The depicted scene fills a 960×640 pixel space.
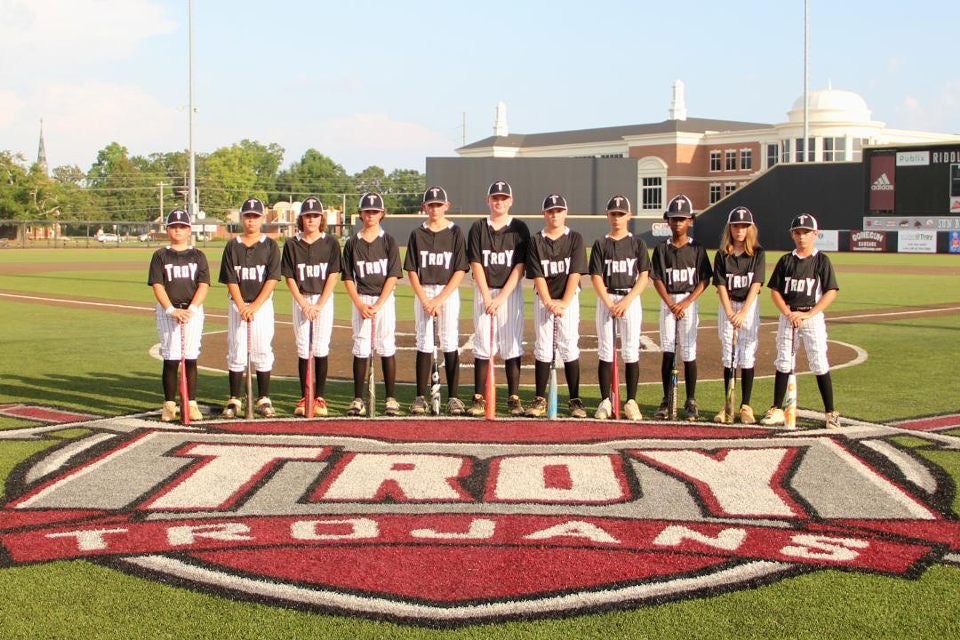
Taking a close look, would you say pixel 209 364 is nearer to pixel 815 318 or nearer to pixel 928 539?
pixel 815 318

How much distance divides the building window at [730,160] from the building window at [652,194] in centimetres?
576

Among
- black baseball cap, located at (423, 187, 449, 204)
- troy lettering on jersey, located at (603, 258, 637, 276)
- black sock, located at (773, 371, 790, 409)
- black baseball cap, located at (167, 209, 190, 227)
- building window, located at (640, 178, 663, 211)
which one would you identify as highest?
building window, located at (640, 178, 663, 211)

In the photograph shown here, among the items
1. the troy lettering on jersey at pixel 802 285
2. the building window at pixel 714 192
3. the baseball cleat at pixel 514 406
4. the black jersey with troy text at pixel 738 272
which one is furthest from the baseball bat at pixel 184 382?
the building window at pixel 714 192

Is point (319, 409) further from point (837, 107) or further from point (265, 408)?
point (837, 107)

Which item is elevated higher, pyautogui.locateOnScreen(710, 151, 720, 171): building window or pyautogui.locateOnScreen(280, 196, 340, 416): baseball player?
pyautogui.locateOnScreen(710, 151, 720, 171): building window

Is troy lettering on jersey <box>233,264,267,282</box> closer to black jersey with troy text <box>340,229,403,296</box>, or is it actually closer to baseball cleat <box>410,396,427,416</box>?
black jersey with troy text <box>340,229,403,296</box>

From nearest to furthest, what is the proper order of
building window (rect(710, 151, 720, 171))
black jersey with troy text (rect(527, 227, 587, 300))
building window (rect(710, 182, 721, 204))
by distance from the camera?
1. black jersey with troy text (rect(527, 227, 587, 300))
2. building window (rect(710, 182, 721, 204))
3. building window (rect(710, 151, 720, 171))

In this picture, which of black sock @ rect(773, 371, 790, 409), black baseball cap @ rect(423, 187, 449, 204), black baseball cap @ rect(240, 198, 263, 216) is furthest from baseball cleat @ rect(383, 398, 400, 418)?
black sock @ rect(773, 371, 790, 409)

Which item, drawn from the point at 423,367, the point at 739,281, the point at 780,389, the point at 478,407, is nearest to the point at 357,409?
the point at 423,367

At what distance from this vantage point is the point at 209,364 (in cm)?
1251

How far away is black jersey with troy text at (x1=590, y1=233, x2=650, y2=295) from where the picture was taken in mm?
9078

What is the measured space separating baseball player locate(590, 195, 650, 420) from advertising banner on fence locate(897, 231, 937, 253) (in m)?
41.1

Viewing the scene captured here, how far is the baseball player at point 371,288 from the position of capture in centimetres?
922

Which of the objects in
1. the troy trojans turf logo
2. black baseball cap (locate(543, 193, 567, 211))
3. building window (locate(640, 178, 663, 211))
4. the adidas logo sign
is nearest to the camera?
the troy trojans turf logo
